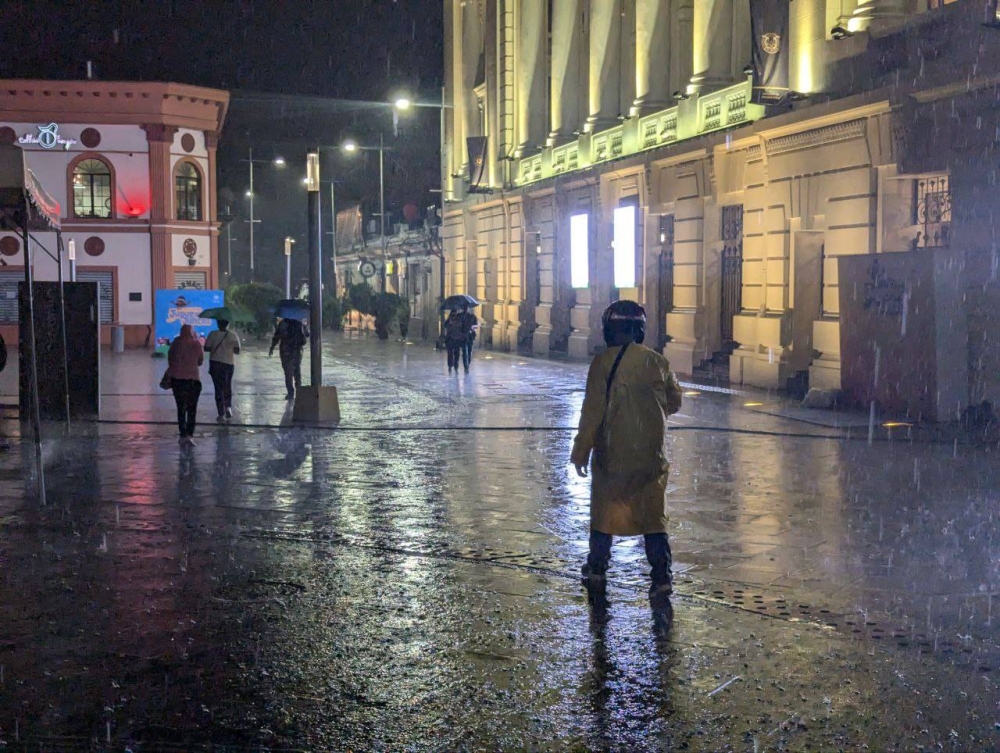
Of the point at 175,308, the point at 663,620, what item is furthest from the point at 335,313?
the point at 663,620

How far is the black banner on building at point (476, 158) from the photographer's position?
42.2 metres

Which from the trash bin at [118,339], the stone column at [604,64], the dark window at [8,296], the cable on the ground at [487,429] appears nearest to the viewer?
the cable on the ground at [487,429]

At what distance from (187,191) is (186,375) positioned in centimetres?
3527

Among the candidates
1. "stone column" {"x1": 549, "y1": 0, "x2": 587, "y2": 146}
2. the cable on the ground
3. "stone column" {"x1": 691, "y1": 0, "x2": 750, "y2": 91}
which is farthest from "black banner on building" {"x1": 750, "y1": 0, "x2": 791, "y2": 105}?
"stone column" {"x1": 549, "y1": 0, "x2": 587, "y2": 146}

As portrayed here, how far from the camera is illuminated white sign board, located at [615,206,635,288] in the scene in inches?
1209

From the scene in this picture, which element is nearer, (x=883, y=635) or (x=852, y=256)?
(x=883, y=635)

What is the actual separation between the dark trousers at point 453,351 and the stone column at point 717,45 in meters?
7.57

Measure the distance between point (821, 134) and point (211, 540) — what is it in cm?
1507

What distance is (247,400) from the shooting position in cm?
2092

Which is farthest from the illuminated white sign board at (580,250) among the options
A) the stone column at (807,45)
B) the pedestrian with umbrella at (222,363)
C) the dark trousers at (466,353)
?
the pedestrian with umbrella at (222,363)

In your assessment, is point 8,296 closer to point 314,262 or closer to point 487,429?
point 314,262

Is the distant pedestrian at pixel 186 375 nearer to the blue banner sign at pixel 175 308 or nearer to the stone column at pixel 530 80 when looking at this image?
the blue banner sign at pixel 175 308

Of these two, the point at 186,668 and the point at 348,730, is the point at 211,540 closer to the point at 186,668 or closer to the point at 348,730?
the point at 186,668

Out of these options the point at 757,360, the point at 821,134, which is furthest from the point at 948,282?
the point at 757,360
